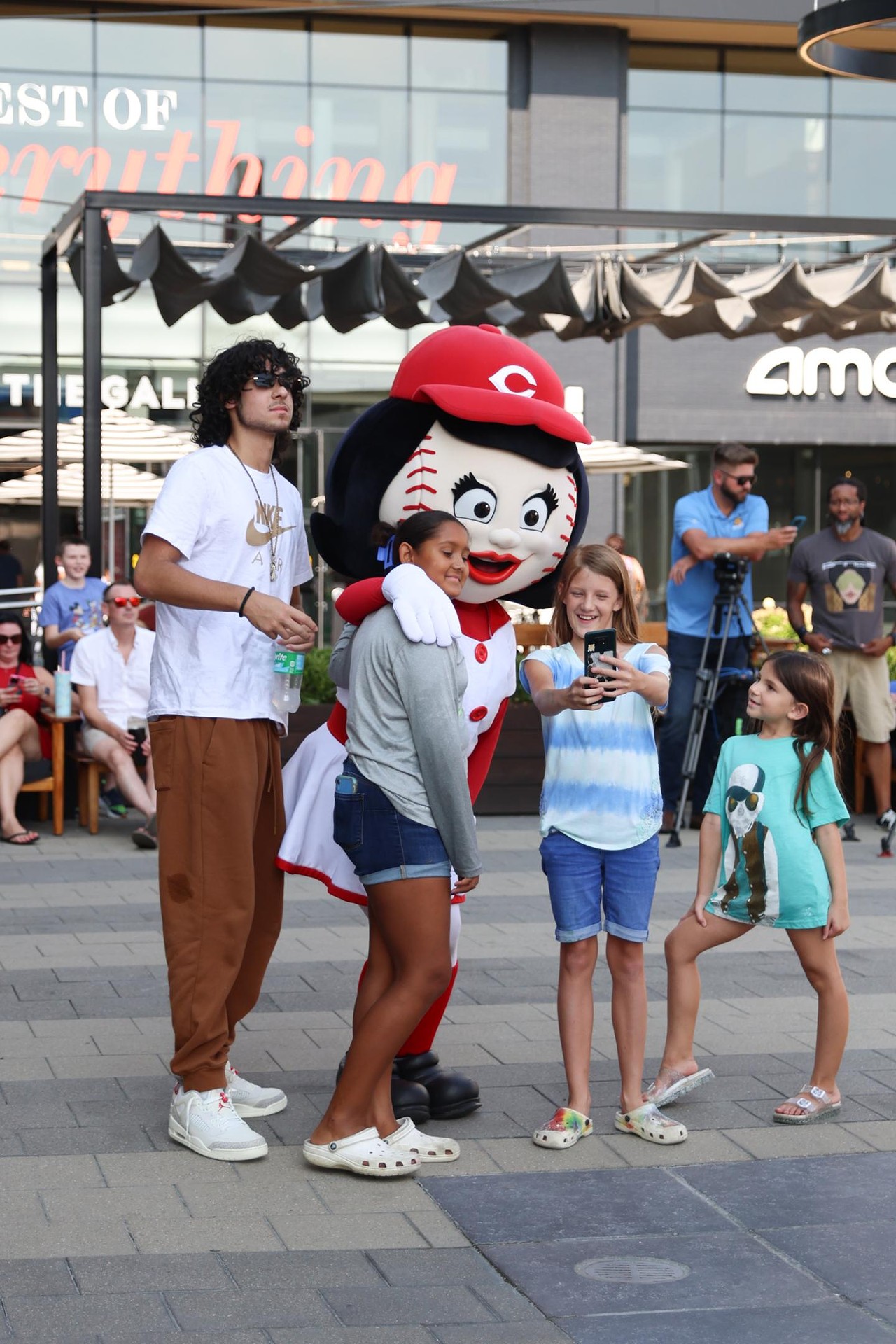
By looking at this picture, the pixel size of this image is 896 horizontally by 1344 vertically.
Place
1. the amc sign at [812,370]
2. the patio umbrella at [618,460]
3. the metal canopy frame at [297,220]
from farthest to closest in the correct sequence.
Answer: the amc sign at [812,370], the patio umbrella at [618,460], the metal canopy frame at [297,220]

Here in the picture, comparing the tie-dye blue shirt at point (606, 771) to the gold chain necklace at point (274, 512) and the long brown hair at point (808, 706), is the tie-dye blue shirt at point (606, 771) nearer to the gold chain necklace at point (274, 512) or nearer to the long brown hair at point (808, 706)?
the long brown hair at point (808, 706)

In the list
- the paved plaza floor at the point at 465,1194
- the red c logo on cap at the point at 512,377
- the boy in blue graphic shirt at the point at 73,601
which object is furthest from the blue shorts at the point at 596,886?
the boy in blue graphic shirt at the point at 73,601

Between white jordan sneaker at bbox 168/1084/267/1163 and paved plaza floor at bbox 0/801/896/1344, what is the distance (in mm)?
35

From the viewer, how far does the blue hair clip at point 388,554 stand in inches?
190

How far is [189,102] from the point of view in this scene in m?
22.6

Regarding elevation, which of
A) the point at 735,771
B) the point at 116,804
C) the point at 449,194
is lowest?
the point at 116,804

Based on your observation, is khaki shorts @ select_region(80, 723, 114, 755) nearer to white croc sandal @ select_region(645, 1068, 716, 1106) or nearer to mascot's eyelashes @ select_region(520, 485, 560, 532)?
mascot's eyelashes @ select_region(520, 485, 560, 532)

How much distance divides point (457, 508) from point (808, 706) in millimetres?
1129

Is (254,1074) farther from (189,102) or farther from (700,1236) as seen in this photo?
(189,102)

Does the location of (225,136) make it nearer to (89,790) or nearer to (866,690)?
(89,790)

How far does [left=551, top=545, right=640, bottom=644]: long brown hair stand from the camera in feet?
15.9

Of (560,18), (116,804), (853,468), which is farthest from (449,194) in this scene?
(116,804)

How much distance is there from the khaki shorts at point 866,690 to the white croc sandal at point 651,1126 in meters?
6.03

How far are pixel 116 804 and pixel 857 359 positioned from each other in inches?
632
